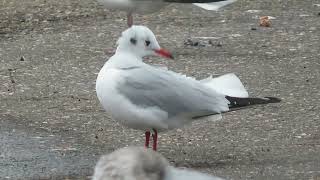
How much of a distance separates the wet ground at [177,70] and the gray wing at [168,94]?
288mm

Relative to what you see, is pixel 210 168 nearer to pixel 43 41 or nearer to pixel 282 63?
pixel 282 63

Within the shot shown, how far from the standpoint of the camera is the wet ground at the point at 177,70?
545 cm

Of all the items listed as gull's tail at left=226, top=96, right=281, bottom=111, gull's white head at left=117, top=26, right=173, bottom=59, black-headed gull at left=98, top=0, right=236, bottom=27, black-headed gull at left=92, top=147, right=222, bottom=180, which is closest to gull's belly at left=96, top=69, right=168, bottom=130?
gull's white head at left=117, top=26, right=173, bottom=59

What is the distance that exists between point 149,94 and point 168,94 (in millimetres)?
115

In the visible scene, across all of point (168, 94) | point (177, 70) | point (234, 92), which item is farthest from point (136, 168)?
point (177, 70)

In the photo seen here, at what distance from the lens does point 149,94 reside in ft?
17.6

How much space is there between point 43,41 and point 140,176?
20.3 feet

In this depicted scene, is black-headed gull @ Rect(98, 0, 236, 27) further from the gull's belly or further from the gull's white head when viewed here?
the gull's belly

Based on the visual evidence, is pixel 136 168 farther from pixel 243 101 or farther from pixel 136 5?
pixel 136 5

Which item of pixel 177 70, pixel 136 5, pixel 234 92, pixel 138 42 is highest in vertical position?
pixel 138 42

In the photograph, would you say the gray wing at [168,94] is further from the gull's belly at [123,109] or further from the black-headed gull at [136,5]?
the black-headed gull at [136,5]

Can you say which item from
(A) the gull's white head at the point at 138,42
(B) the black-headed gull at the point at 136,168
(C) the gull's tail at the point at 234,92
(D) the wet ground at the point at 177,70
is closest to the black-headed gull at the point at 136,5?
(D) the wet ground at the point at 177,70

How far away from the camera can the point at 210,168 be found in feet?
17.2

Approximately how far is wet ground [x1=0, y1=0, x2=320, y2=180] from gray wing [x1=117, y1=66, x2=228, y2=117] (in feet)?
0.94
